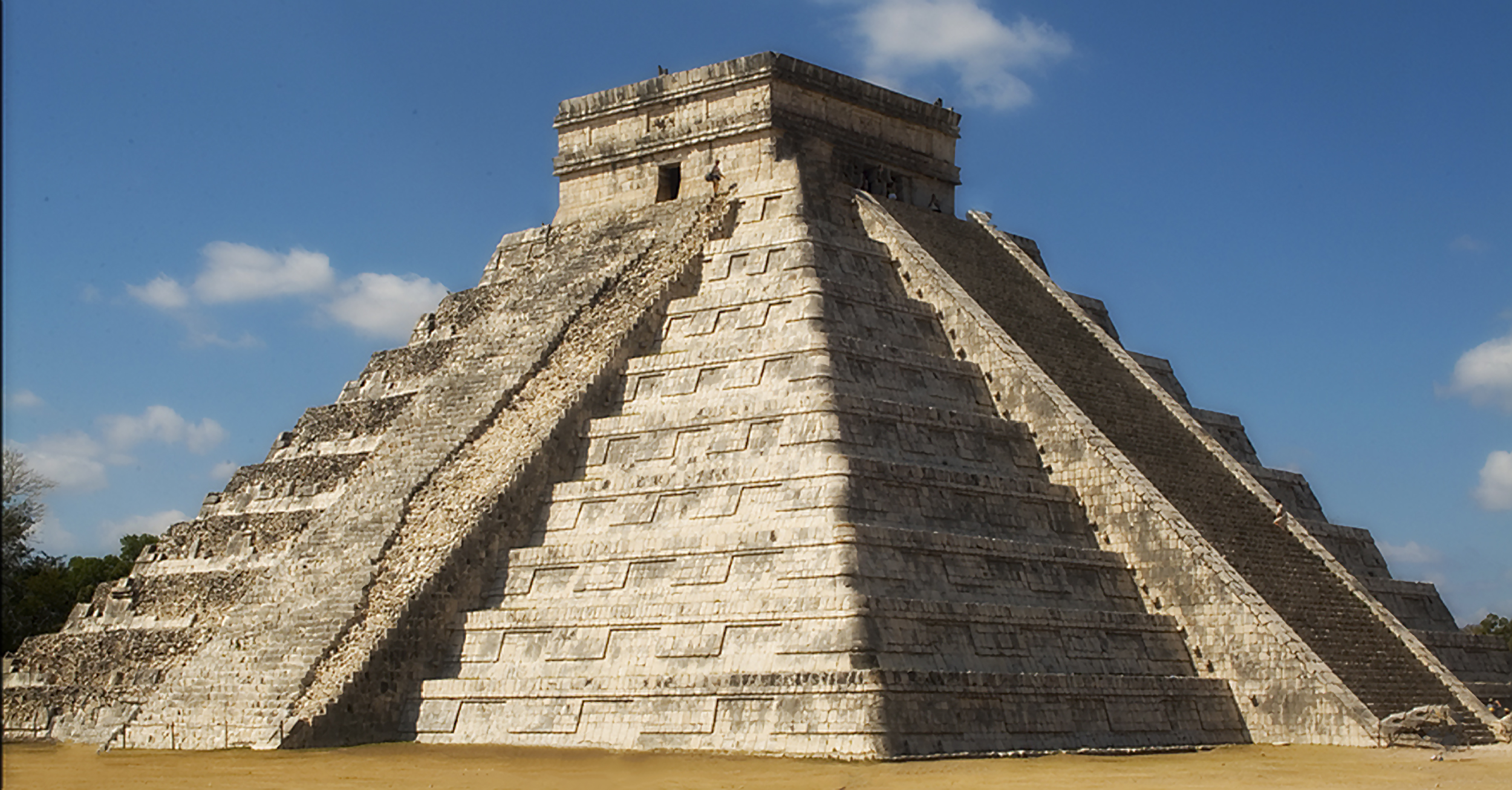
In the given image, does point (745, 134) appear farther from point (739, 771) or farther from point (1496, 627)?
point (1496, 627)

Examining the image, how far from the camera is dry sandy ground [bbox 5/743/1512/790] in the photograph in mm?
17047

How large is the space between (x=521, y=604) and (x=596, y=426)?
124 inches

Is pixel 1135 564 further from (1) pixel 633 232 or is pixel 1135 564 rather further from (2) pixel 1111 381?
(1) pixel 633 232

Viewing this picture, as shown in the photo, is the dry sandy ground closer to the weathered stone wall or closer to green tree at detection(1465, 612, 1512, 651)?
the weathered stone wall

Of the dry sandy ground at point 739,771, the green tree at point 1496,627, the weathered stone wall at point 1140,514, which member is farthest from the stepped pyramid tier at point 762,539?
the green tree at point 1496,627

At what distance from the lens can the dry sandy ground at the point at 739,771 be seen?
671 inches

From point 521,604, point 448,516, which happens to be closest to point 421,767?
point 521,604

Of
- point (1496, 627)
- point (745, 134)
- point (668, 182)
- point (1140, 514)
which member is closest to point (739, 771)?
point (1140, 514)

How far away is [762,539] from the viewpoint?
67.3 feet

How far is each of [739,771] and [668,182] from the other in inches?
580

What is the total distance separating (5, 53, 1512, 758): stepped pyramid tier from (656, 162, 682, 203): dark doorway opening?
59 millimetres

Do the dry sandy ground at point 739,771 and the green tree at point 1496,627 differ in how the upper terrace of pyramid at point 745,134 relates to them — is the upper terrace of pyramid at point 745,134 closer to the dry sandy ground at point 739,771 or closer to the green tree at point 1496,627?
the dry sandy ground at point 739,771

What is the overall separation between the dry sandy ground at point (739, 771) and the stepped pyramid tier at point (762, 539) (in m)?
0.58

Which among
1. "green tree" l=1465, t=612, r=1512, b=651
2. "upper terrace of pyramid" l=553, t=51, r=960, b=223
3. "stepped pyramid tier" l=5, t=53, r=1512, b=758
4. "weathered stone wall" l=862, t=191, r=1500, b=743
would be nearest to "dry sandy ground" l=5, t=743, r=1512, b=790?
"stepped pyramid tier" l=5, t=53, r=1512, b=758
